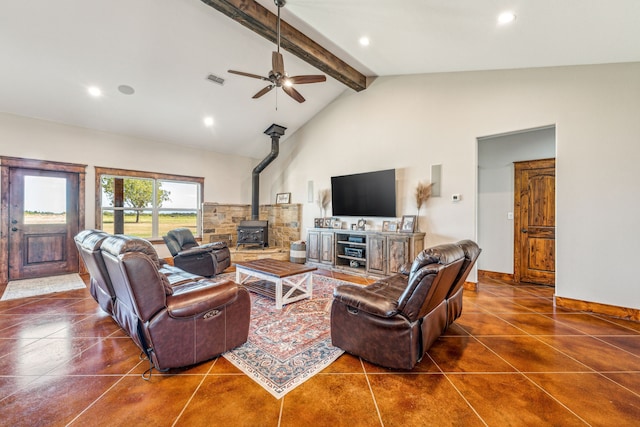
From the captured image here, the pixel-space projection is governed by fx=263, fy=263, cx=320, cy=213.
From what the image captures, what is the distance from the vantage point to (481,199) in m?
4.99

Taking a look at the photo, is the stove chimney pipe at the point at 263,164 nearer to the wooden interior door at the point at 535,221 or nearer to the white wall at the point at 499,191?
the white wall at the point at 499,191

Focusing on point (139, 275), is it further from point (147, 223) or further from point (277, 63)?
point (147, 223)

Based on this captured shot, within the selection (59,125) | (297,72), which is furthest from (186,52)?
(59,125)

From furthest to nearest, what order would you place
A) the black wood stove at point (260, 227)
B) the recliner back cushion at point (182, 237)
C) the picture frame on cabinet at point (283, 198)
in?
1. the picture frame on cabinet at point (283, 198)
2. the black wood stove at point (260, 227)
3. the recliner back cushion at point (182, 237)

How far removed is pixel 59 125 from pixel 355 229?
5.95m

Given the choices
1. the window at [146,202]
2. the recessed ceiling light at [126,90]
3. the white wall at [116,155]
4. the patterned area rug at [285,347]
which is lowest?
the patterned area rug at [285,347]

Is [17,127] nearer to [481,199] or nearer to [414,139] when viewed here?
[414,139]

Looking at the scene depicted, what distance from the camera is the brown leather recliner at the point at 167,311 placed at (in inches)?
71.3

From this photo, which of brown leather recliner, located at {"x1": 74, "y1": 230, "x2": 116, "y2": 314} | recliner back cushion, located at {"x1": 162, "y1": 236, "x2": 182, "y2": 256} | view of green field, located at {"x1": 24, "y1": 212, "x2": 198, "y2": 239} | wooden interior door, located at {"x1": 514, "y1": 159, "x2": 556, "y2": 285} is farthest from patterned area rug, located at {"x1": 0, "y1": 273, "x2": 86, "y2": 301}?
wooden interior door, located at {"x1": 514, "y1": 159, "x2": 556, "y2": 285}

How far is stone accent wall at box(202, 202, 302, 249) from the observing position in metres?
6.73

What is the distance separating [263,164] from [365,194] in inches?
123

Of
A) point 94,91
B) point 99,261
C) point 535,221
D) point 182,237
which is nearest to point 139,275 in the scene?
point 99,261

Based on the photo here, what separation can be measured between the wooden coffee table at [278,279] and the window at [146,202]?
11.5 feet

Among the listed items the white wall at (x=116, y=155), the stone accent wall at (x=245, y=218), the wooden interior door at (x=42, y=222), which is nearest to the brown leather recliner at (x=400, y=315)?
the stone accent wall at (x=245, y=218)
